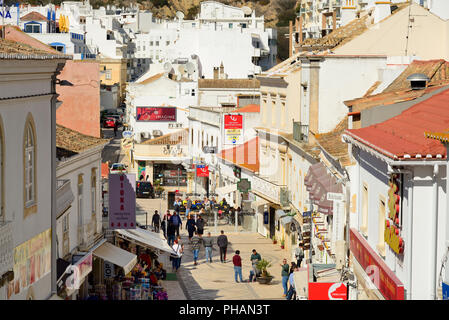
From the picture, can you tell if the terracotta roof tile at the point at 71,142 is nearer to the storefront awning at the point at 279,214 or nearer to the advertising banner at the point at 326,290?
the advertising banner at the point at 326,290

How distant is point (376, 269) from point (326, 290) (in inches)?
122

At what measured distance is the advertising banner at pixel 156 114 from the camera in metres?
72.1

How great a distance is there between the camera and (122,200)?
2820 cm

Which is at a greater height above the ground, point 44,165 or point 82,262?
point 44,165

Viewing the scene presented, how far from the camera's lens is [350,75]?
34.7 meters

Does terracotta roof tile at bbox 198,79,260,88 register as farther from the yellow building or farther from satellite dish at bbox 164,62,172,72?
the yellow building

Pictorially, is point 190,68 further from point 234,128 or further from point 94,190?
point 94,190

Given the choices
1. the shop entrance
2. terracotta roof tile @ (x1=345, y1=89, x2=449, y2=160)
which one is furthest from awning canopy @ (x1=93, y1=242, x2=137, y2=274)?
the shop entrance

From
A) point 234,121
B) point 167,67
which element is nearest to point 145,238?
point 234,121

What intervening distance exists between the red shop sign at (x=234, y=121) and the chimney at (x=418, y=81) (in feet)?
99.5

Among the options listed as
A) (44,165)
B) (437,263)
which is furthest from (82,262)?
(437,263)

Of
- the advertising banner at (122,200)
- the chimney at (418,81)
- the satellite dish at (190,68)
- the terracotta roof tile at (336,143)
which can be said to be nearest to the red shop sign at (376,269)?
the chimney at (418,81)
